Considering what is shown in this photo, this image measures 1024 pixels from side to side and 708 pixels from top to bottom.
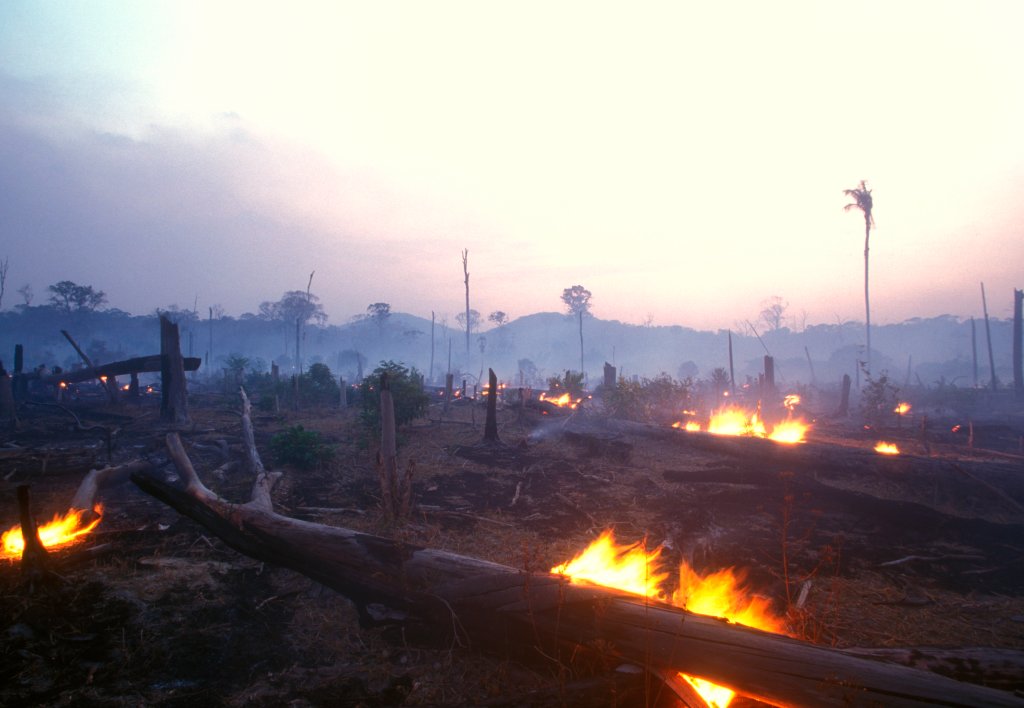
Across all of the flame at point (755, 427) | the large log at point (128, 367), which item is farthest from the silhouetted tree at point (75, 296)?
the flame at point (755, 427)

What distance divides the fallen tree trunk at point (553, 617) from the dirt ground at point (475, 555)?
0.32 m

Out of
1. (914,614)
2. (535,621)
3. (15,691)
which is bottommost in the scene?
(914,614)

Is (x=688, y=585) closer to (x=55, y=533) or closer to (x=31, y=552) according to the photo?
(x=31, y=552)

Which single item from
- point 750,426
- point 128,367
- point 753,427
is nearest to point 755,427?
point 753,427

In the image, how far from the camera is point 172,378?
1619 cm

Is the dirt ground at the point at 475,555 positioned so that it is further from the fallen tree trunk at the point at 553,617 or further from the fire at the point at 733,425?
the fire at the point at 733,425

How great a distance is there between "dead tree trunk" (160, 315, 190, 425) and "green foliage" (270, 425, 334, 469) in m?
6.81

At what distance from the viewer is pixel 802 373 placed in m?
62.5

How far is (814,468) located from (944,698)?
27.1 ft

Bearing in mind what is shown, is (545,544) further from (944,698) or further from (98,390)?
(98,390)

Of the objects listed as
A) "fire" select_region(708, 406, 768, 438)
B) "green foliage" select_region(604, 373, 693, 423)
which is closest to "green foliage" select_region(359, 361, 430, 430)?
"green foliage" select_region(604, 373, 693, 423)

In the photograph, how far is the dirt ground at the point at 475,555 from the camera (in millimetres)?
3867

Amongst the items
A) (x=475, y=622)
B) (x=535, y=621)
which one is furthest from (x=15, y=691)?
(x=535, y=621)

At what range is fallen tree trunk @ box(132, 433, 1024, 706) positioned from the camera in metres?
2.69
